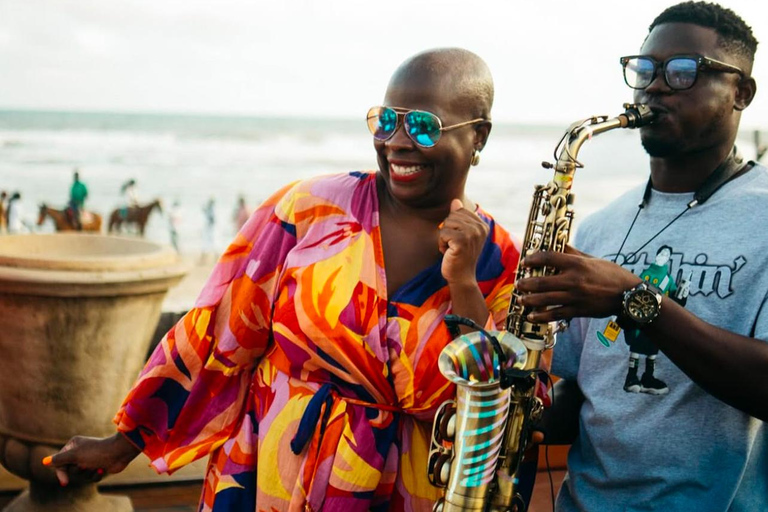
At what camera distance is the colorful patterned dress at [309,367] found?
2.11 metres

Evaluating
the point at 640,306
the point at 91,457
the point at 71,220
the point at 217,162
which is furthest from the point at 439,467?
the point at 217,162

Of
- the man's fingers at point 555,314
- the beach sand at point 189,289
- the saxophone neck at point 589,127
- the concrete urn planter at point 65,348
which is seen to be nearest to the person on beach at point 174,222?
the beach sand at point 189,289

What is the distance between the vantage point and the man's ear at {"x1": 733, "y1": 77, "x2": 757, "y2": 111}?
7.45ft

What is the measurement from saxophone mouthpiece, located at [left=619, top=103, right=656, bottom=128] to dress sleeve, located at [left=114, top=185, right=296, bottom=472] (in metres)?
0.94

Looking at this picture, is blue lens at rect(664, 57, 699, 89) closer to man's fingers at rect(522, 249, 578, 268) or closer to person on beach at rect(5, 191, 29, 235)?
man's fingers at rect(522, 249, 578, 268)

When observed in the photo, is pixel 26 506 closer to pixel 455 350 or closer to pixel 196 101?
pixel 455 350

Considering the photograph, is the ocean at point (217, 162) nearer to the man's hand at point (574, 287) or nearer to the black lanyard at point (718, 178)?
the black lanyard at point (718, 178)

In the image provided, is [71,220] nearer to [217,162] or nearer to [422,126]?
[422,126]

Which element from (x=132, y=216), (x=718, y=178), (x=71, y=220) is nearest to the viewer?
(x=718, y=178)

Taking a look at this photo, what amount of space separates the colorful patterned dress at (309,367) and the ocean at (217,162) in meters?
20.8

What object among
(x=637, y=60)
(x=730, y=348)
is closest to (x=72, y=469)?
(x=730, y=348)

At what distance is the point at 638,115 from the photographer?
223cm

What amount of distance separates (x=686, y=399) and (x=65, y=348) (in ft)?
9.09

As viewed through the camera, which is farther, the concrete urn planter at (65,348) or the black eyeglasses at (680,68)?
the concrete urn planter at (65,348)
